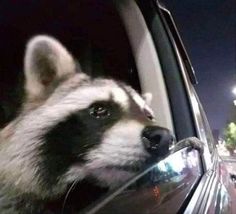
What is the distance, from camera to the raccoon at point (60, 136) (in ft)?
2.86

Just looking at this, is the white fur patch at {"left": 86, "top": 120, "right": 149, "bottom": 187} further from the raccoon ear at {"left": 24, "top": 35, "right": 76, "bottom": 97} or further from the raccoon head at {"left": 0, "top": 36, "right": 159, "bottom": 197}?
the raccoon ear at {"left": 24, "top": 35, "right": 76, "bottom": 97}

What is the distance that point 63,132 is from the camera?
95 centimetres

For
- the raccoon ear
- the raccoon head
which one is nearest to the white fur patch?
the raccoon head

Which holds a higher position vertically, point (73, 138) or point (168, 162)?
Result: point (73, 138)

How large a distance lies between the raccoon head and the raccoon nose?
11 mm

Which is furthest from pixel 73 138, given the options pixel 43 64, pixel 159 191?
pixel 159 191

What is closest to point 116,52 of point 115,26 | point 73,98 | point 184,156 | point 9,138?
point 115,26

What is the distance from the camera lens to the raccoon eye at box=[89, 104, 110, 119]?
993 mm

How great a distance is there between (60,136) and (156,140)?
0.54 ft

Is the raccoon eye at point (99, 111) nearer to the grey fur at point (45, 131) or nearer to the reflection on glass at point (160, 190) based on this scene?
the grey fur at point (45, 131)

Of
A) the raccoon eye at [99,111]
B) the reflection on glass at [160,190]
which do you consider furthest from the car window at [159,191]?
the raccoon eye at [99,111]

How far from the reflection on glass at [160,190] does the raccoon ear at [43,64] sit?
211mm

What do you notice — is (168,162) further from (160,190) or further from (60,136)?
(60,136)

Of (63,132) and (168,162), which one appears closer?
(63,132)
